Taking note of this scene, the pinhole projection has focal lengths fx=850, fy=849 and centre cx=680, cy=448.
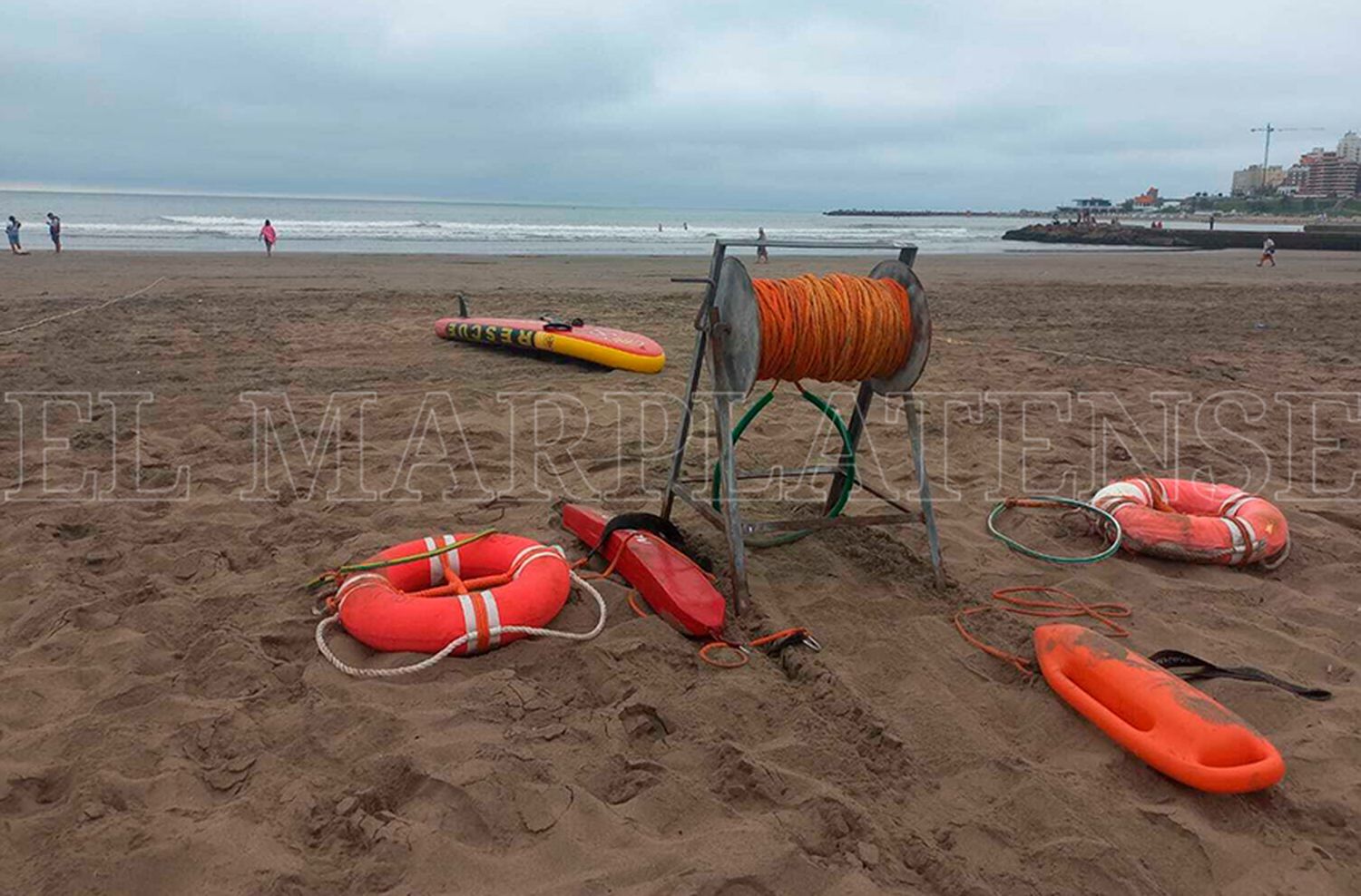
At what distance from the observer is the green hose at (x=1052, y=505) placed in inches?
170

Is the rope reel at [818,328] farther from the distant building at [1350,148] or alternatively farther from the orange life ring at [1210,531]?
the distant building at [1350,148]

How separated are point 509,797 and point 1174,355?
911 centimetres

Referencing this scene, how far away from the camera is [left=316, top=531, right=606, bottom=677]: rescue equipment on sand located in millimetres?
3301

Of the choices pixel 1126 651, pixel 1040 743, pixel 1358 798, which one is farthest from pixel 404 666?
pixel 1358 798

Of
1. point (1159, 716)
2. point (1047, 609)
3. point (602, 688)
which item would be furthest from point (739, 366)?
point (1159, 716)

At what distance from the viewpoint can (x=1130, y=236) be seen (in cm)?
4800

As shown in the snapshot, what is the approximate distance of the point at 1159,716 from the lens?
2.81m

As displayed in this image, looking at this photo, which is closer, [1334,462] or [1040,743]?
[1040,743]

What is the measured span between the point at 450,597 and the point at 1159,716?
2.64 meters

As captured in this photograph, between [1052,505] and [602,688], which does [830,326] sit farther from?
[1052,505]

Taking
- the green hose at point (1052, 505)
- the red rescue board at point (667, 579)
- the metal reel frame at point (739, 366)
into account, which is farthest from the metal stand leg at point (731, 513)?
the green hose at point (1052, 505)

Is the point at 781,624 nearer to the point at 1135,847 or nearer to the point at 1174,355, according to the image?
the point at 1135,847

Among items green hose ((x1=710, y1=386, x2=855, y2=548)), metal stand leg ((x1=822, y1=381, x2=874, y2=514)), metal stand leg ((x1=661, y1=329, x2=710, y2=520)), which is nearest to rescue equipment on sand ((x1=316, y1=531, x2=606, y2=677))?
metal stand leg ((x1=661, y1=329, x2=710, y2=520))

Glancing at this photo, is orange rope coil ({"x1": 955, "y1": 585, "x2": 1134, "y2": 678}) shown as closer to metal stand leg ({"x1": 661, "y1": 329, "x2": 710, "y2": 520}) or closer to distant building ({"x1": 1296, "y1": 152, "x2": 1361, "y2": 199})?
metal stand leg ({"x1": 661, "y1": 329, "x2": 710, "y2": 520})
